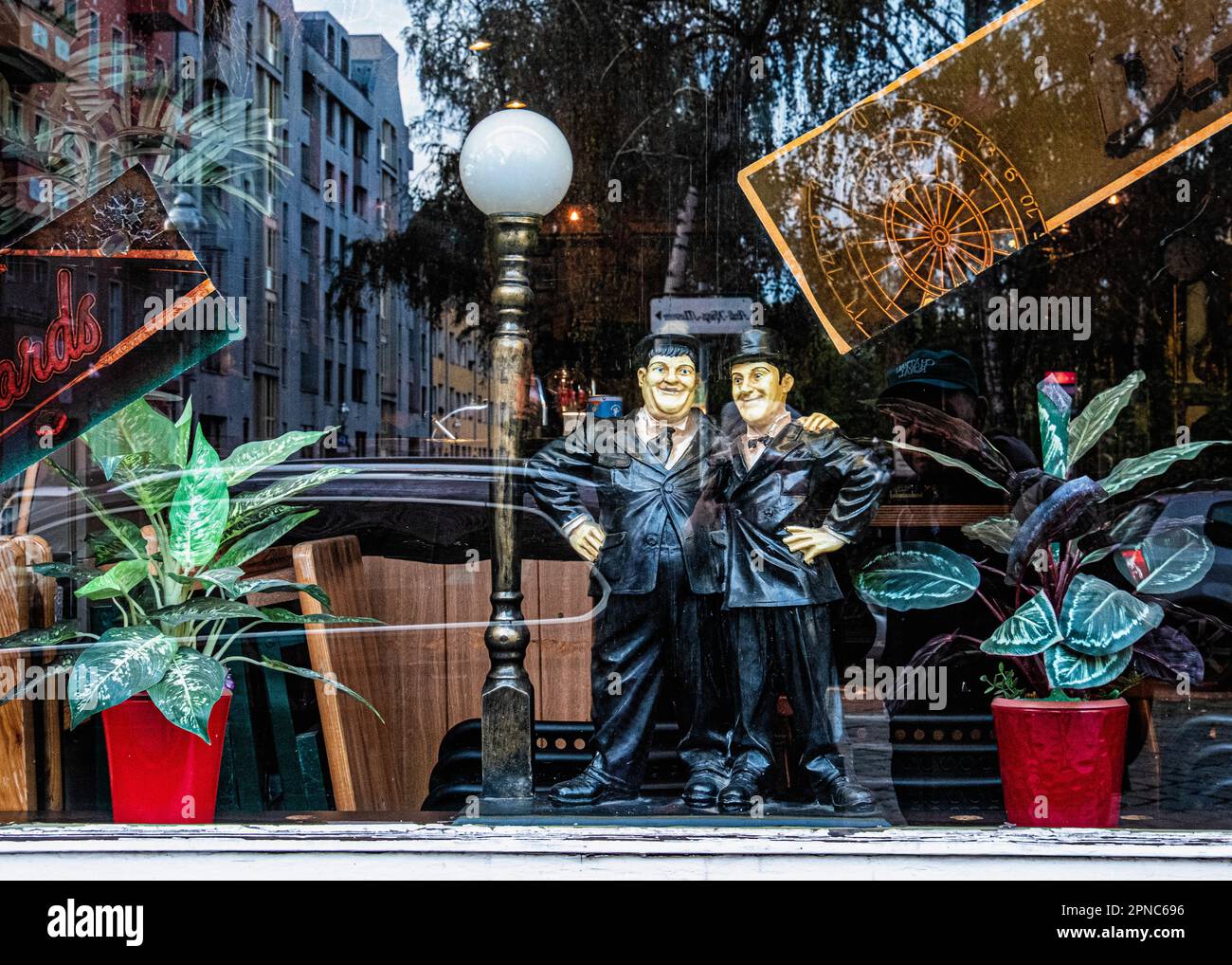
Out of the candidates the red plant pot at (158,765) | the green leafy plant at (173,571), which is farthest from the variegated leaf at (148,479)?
the red plant pot at (158,765)

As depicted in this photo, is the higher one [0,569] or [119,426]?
[119,426]

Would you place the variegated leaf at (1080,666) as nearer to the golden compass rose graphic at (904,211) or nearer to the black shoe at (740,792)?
the black shoe at (740,792)

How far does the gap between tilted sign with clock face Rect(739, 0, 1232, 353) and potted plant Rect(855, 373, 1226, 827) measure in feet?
2.13

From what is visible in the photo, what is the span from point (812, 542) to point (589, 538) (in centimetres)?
66

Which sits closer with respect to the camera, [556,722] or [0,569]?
[0,569]

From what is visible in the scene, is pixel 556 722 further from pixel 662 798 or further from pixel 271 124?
pixel 271 124

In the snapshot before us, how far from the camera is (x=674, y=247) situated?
4.64 meters

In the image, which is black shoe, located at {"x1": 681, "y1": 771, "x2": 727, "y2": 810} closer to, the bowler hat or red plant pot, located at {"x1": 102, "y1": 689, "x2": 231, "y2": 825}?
the bowler hat

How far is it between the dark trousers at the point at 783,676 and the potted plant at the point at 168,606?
3.86 ft

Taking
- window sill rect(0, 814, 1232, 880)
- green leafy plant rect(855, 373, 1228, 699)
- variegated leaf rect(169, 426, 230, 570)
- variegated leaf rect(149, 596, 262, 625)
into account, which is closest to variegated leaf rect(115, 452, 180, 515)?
variegated leaf rect(169, 426, 230, 570)

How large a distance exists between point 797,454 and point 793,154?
113 centimetres

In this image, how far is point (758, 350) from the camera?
428cm

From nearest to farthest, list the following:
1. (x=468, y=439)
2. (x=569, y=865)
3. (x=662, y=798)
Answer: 1. (x=569, y=865)
2. (x=662, y=798)
3. (x=468, y=439)

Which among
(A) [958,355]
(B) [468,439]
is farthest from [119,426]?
(A) [958,355]
